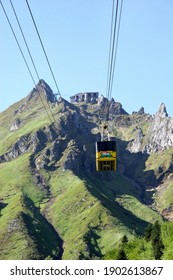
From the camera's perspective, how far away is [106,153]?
214 feet

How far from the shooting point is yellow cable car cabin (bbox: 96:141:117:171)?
6456 centimetres

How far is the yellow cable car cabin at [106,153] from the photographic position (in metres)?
64.6

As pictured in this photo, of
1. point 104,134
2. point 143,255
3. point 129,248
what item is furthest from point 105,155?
point 129,248
